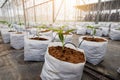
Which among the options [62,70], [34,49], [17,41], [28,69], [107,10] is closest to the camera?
[62,70]

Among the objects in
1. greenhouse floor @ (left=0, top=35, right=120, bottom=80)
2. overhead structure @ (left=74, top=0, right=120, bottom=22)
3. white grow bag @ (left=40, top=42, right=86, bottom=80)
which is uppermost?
overhead structure @ (left=74, top=0, right=120, bottom=22)

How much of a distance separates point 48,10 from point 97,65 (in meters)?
7.96

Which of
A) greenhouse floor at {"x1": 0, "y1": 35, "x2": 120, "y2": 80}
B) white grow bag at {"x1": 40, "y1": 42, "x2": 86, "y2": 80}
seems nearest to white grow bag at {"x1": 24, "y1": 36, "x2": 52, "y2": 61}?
greenhouse floor at {"x1": 0, "y1": 35, "x2": 120, "y2": 80}

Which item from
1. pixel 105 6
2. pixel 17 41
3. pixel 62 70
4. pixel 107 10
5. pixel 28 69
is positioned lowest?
pixel 28 69

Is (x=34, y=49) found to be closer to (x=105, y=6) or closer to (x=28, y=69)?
(x=28, y=69)

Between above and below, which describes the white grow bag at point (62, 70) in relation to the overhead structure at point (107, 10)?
below

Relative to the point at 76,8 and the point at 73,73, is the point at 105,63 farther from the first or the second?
the point at 76,8

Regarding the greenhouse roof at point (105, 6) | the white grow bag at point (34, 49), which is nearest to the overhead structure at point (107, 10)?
the greenhouse roof at point (105, 6)

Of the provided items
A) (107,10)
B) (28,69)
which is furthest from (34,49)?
(107,10)

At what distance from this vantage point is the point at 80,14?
780cm

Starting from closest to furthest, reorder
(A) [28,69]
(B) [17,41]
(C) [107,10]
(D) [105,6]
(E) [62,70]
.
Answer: (E) [62,70] → (A) [28,69] → (B) [17,41] → (C) [107,10] → (D) [105,6]

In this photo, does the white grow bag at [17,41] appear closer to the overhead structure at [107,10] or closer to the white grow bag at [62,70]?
the white grow bag at [62,70]

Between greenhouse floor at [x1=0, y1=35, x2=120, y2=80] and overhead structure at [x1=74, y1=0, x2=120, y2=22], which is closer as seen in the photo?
greenhouse floor at [x1=0, y1=35, x2=120, y2=80]

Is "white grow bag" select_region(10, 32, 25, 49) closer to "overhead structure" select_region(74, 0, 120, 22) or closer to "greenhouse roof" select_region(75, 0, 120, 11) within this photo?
"overhead structure" select_region(74, 0, 120, 22)
